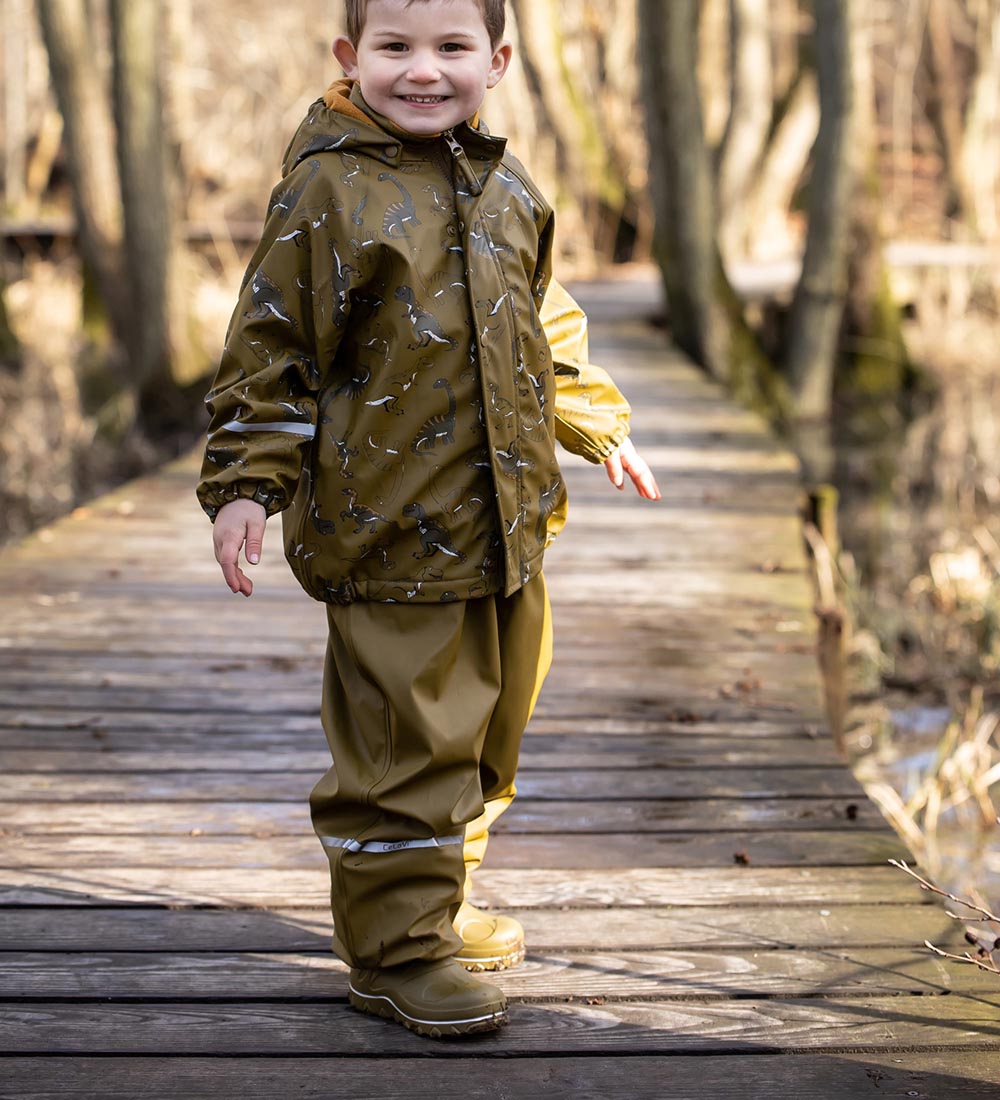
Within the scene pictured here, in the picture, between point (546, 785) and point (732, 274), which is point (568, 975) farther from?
point (732, 274)

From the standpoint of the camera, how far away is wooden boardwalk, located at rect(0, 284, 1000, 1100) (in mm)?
2076

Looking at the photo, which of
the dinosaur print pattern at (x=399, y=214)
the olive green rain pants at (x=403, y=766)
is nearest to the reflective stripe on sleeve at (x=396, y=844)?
the olive green rain pants at (x=403, y=766)

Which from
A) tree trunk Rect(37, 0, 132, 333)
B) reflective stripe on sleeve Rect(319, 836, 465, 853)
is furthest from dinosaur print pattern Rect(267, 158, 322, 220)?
tree trunk Rect(37, 0, 132, 333)

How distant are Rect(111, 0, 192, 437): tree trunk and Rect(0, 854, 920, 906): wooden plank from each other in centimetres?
662

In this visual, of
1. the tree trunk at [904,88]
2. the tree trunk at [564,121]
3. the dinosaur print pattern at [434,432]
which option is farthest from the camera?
the tree trunk at [904,88]

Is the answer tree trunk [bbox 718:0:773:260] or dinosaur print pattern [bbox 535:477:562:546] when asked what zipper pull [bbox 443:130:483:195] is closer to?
dinosaur print pattern [bbox 535:477:562:546]

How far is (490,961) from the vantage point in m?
2.31

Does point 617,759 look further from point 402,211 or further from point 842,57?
point 842,57

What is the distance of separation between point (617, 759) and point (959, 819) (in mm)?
1484

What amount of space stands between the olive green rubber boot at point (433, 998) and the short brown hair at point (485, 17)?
4.27ft

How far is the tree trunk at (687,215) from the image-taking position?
822 centimetres

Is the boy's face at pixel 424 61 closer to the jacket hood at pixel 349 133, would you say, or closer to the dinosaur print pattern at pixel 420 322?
the jacket hood at pixel 349 133

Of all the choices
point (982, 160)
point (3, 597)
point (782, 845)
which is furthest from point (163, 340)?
point (982, 160)

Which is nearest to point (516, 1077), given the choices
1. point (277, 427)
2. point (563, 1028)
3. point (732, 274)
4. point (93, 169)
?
point (563, 1028)
